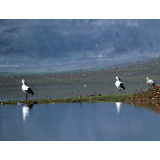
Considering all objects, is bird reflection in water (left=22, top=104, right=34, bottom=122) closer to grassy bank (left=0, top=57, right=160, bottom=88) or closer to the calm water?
the calm water

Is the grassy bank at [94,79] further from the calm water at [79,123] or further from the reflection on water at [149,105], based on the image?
the calm water at [79,123]

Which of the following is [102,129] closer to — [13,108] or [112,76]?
[13,108]

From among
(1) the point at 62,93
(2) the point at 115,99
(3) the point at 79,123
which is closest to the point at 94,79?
(1) the point at 62,93

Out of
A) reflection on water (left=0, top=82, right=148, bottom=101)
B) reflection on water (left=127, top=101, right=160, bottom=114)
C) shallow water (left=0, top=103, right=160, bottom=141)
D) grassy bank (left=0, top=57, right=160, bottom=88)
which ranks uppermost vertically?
grassy bank (left=0, top=57, right=160, bottom=88)

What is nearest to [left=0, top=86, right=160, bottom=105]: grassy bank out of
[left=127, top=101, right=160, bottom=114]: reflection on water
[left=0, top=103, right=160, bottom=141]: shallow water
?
[left=127, top=101, right=160, bottom=114]: reflection on water

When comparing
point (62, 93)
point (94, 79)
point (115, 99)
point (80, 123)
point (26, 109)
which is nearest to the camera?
point (80, 123)

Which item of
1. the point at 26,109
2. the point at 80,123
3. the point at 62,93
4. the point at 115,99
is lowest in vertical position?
the point at 80,123

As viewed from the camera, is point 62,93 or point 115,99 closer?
point 115,99

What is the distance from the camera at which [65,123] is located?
21.5m

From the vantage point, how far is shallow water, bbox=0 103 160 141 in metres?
17.8

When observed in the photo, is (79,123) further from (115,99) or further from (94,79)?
(94,79)

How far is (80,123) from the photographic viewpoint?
2127 cm

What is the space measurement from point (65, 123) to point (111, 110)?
556cm

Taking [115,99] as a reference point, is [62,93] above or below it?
above
